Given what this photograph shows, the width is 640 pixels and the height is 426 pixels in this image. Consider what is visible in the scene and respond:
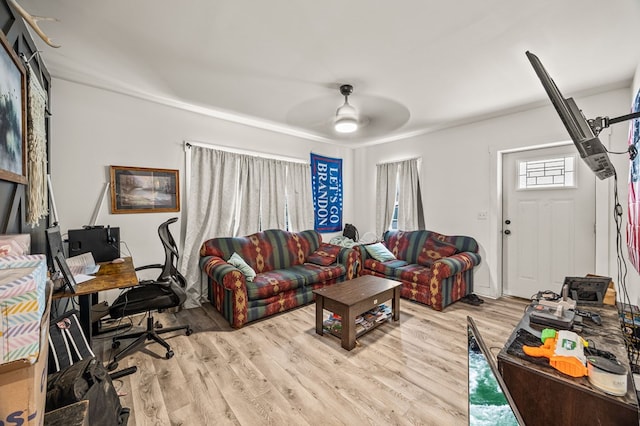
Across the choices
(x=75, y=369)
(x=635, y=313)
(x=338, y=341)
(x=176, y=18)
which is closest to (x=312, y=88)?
(x=176, y=18)

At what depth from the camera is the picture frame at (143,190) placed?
9.69 ft

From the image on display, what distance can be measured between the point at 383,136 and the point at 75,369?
15.3 ft

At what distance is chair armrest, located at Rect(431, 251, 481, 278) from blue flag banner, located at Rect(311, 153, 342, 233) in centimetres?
217

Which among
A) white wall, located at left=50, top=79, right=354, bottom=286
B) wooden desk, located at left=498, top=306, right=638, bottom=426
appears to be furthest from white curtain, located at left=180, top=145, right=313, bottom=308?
wooden desk, located at left=498, top=306, right=638, bottom=426

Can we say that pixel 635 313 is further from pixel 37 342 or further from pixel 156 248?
pixel 156 248

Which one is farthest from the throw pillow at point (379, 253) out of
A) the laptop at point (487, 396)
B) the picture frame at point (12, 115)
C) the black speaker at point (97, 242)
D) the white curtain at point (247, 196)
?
the picture frame at point (12, 115)

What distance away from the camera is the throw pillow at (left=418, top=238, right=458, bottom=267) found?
3815 mm

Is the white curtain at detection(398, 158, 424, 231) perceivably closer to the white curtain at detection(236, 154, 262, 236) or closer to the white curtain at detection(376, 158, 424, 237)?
the white curtain at detection(376, 158, 424, 237)

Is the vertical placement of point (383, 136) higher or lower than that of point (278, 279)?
higher

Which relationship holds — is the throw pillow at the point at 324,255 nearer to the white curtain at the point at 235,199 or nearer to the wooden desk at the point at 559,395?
the white curtain at the point at 235,199

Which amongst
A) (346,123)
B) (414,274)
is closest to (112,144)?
(346,123)

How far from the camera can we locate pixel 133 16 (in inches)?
72.1

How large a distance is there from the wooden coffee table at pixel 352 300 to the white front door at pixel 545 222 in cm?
200

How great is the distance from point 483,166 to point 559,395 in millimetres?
3306
